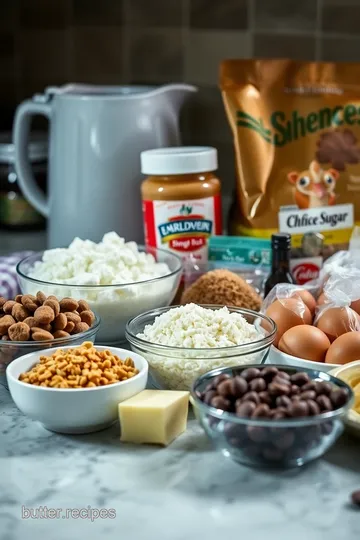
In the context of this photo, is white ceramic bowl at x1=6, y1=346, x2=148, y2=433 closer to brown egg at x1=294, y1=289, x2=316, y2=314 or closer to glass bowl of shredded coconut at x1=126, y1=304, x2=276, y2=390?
glass bowl of shredded coconut at x1=126, y1=304, x2=276, y2=390

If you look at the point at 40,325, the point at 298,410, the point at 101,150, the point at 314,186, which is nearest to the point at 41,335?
the point at 40,325

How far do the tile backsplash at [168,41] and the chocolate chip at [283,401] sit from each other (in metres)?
0.95

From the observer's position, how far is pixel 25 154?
1586 mm

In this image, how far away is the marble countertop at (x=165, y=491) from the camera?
0.82 m

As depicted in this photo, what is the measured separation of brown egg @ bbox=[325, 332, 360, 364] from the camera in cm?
107

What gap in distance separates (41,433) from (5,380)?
12 cm

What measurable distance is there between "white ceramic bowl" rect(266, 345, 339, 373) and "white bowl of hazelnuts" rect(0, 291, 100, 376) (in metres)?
0.23

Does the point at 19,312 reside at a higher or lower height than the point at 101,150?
lower

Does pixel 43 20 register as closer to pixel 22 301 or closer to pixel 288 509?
pixel 22 301

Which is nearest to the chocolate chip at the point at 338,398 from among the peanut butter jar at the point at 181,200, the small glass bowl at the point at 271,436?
the small glass bowl at the point at 271,436

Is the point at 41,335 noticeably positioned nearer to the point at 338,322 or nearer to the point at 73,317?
the point at 73,317

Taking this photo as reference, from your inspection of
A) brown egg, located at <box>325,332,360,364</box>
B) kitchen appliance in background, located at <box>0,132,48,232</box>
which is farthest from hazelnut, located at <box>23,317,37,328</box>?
kitchen appliance in background, located at <box>0,132,48,232</box>

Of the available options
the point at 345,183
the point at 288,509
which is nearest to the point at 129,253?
the point at 345,183

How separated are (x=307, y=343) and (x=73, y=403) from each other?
296mm
